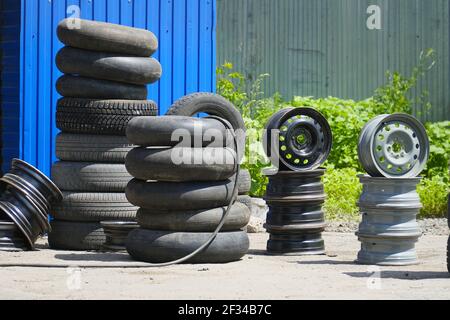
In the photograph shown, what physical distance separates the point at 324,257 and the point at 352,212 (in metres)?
4.01

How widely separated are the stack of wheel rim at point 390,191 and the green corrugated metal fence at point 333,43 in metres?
8.65

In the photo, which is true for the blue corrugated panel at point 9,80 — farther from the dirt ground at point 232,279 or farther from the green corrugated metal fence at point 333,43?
the green corrugated metal fence at point 333,43

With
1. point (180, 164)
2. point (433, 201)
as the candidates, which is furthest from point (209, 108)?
point (433, 201)

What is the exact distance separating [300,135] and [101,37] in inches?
94.8

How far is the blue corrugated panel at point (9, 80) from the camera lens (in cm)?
1145

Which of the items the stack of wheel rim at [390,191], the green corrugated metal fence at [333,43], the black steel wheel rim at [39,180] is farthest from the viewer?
the green corrugated metal fence at [333,43]

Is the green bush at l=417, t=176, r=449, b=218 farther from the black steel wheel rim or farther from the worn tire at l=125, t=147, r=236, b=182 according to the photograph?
the black steel wheel rim

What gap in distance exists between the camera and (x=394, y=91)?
17734 millimetres

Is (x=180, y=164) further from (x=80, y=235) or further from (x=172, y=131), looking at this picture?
(x=80, y=235)

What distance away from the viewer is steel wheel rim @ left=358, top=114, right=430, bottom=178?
30.0 ft

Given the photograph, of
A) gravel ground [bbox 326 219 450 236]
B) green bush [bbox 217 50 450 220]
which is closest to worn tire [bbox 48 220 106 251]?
gravel ground [bbox 326 219 450 236]

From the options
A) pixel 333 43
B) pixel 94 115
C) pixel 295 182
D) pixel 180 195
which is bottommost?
pixel 180 195

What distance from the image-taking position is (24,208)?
32.8ft

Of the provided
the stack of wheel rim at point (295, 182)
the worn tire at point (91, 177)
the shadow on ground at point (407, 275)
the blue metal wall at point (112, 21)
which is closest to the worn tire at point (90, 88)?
the worn tire at point (91, 177)
